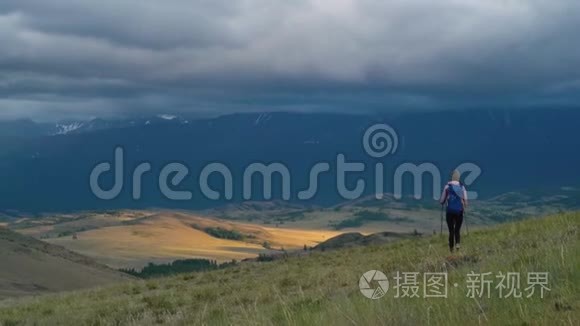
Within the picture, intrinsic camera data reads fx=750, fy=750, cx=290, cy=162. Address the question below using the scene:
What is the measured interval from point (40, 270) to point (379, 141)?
65.8m

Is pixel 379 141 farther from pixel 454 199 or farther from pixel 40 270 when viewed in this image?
pixel 40 270

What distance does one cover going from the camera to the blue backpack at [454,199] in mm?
16250

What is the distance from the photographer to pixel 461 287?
308 inches

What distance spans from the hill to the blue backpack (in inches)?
1793

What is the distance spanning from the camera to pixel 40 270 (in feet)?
248

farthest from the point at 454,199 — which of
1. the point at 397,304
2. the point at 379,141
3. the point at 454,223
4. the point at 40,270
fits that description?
the point at 40,270

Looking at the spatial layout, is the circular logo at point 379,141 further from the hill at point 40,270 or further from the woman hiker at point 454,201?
the hill at point 40,270

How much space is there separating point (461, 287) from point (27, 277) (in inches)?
2630

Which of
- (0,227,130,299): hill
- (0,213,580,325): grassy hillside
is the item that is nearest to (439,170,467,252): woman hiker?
(0,213,580,325): grassy hillside

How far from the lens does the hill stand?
65500 mm

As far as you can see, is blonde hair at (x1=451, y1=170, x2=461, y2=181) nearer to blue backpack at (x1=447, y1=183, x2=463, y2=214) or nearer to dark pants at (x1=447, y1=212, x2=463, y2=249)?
blue backpack at (x1=447, y1=183, x2=463, y2=214)

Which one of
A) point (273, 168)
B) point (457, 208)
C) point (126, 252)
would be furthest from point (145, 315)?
point (126, 252)

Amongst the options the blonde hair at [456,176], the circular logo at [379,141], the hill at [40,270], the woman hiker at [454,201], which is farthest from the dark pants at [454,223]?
the hill at [40,270]

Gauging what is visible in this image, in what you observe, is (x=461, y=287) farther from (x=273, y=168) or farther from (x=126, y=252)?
(x=126, y=252)
